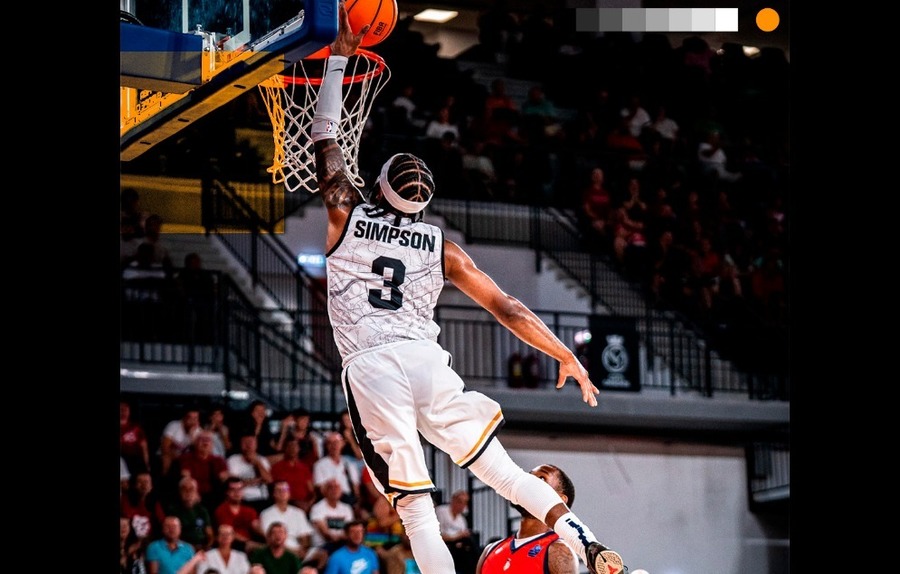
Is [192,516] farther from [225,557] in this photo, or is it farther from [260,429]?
[260,429]

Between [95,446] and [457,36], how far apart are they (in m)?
20.6

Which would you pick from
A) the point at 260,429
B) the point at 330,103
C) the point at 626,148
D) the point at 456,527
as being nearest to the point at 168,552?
the point at 260,429

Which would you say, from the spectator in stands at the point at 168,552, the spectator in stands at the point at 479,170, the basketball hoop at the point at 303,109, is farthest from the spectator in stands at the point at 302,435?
the basketball hoop at the point at 303,109

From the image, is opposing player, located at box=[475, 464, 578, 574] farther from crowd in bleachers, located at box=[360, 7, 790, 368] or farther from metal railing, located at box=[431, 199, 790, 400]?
metal railing, located at box=[431, 199, 790, 400]

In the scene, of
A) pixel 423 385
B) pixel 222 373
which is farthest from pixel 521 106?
pixel 423 385

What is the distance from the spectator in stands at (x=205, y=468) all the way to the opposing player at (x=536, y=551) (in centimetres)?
570

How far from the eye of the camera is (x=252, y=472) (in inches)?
504

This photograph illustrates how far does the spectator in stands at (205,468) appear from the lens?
40.9 ft

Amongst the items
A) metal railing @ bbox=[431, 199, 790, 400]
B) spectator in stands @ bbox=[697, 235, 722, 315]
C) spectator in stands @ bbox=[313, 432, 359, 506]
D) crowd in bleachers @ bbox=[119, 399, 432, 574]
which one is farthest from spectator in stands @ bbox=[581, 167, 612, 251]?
spectator in stands @ bbox=[313, 432, 359, 506]

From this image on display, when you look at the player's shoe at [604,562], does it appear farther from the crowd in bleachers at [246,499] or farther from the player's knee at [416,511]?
the crowd in bleachers at [246,499]

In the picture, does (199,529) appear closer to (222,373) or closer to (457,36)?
(222,373)

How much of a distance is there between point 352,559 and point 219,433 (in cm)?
187

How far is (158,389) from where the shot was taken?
14.1m

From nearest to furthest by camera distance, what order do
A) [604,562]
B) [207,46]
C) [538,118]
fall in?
1. [604,562]
2. [207,46]
3. [538,118]
